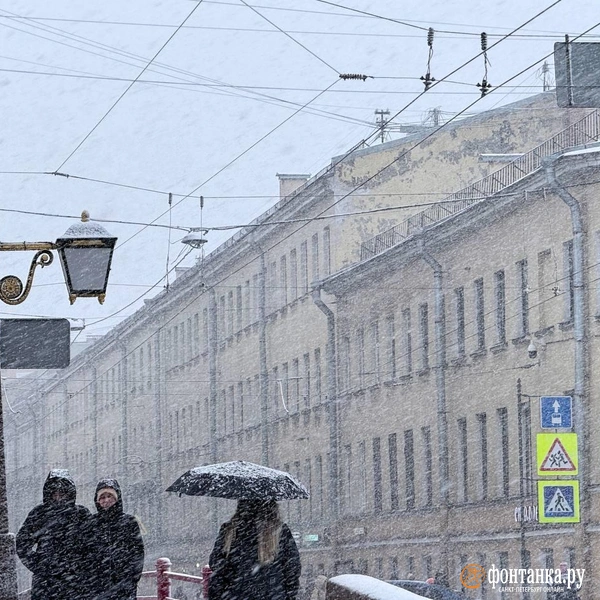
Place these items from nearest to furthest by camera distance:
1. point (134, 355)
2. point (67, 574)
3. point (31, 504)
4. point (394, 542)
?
1. point (67, 574)
2. point (394, 542)
3. point (134, 355)
4. point (31, 504)

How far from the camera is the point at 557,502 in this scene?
2706 cm

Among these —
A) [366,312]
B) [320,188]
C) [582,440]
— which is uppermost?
[320,188]

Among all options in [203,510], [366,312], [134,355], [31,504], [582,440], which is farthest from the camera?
[31,504]

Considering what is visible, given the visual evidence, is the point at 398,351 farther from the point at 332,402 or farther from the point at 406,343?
the point at 332,402

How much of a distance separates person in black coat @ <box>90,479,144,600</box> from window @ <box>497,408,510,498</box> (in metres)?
25.6

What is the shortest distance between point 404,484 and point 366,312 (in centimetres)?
499

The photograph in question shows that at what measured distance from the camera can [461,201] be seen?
37.6 meters

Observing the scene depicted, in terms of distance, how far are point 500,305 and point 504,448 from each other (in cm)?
274

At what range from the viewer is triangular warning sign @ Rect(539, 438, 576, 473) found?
26062 millimetres

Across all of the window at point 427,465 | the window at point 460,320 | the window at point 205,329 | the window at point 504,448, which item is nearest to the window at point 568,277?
the window at point 504,448

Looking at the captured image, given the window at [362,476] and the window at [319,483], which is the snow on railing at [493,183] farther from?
the window at [319,483]

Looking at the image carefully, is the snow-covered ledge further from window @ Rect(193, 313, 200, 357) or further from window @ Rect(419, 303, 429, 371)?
window @ Rect(193, 313, 200, 357)

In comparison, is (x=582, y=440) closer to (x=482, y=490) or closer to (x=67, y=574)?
(x=482, y=490)

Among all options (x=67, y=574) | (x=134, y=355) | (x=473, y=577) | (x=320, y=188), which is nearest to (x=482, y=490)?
(x=473, y=577)
